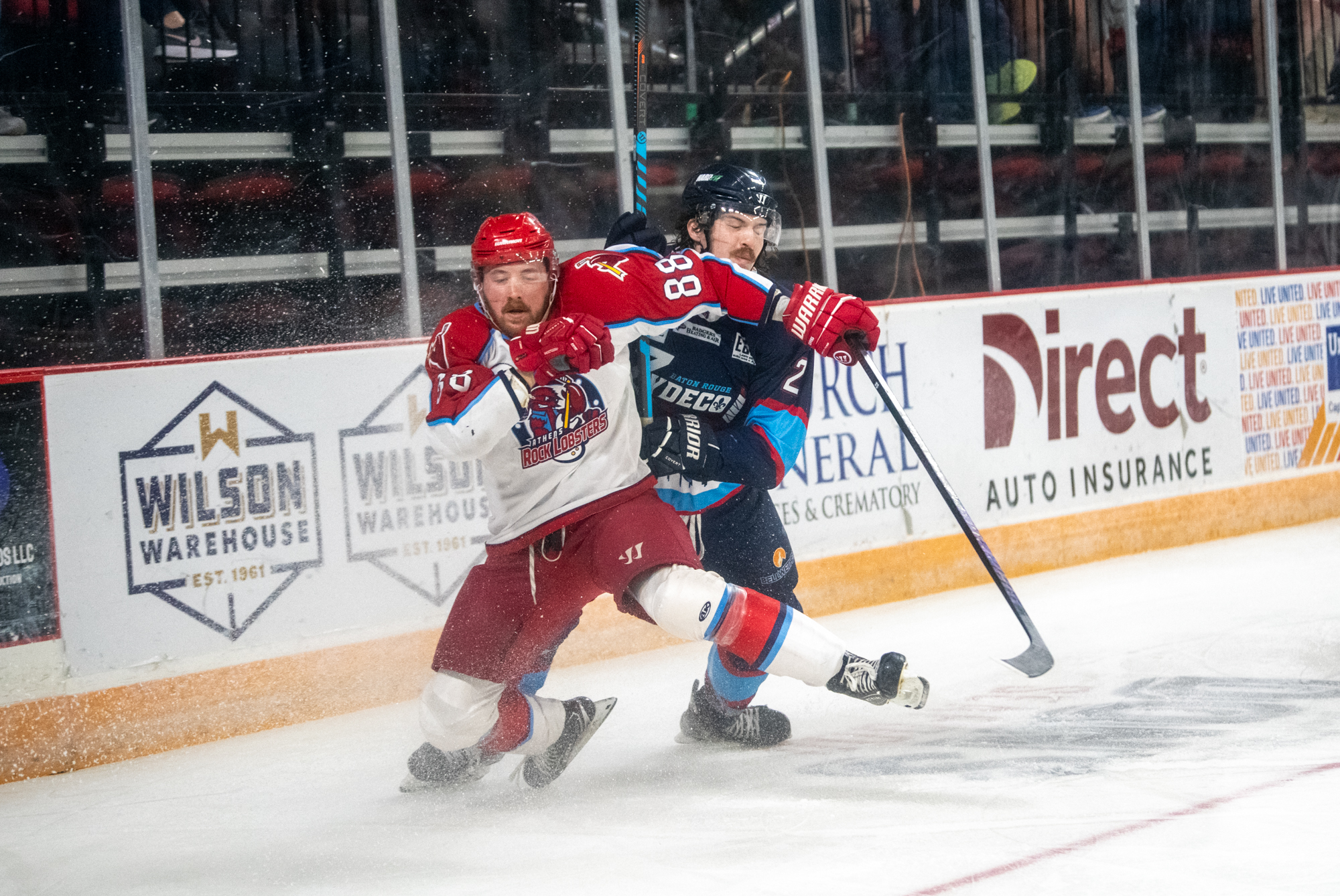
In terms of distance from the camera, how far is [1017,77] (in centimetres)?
537

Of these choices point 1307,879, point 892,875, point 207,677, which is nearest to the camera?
point 1307,879

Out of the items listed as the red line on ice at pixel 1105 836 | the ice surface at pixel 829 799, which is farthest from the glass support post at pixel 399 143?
the red line on ice at pixel 1105 836

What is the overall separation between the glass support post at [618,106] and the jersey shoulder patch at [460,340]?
209 cm

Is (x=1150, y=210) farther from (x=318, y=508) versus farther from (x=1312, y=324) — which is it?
(x=318, y=508)

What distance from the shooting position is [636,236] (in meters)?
2.50

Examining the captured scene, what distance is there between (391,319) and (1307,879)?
2943 millimetres

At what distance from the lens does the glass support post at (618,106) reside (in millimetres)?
4242

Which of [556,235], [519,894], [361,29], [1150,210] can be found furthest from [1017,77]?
Answer: [519,894]

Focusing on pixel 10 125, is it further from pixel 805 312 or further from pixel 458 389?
pixel 805 312

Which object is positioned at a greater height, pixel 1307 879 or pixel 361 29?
pixel 361 29

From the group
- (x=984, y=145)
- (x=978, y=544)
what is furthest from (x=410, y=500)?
(x=984, y=145)

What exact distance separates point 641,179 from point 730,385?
22.3 inches

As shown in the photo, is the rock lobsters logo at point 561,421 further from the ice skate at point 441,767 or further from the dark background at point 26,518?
the dark background at point 26,518

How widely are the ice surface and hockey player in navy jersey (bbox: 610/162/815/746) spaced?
0.47ft
